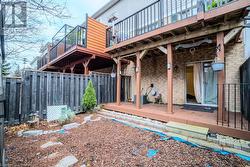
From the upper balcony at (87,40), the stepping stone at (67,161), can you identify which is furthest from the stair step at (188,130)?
the upper balcony at (87,40)

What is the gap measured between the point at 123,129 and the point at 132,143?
111 centimetres

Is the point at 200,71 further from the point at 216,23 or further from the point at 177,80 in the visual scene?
the point at 216,23

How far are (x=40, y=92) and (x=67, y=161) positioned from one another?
386 cm

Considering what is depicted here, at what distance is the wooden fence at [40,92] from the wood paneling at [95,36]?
5.74 ft

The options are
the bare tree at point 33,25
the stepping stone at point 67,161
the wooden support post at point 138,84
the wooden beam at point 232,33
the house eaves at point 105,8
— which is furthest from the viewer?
the house eaves at point 105,8

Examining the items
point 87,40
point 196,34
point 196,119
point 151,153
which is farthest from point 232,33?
point 87,40

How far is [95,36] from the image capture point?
804cm

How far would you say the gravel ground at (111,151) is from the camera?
8.52ft

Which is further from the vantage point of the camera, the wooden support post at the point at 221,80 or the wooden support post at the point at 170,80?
the wooden support post at the point at 170,80

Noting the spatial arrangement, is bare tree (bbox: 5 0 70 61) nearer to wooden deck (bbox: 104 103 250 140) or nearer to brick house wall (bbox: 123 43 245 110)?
wooden deck (bbox: 104 103 250 140)

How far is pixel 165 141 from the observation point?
3.53m

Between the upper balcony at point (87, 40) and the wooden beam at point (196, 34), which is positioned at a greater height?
the upper balcony at point (87, 40)

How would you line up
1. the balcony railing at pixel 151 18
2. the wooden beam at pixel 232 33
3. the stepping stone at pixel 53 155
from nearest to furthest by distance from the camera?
the stepping stone at pixel 53 155 < the wooden beam at pixel 232 33 < the balcony railing at pixel 151 18

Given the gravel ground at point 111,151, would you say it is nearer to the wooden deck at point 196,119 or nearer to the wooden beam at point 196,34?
the wooden deck at point 196,119
